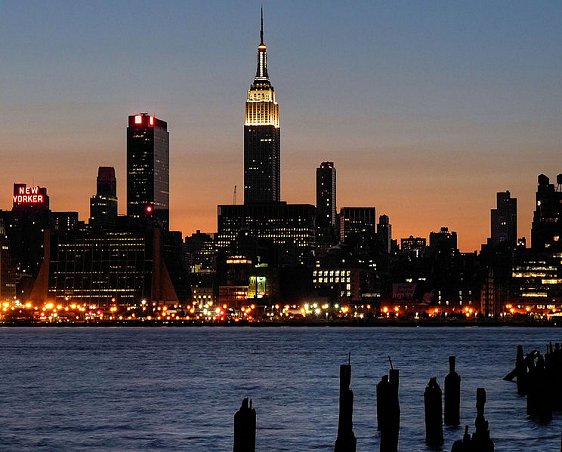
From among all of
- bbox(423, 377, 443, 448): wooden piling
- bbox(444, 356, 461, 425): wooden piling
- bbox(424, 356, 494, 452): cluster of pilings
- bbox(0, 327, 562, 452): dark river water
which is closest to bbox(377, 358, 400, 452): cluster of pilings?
bbox(423, 377, 443, 448): wooden piling

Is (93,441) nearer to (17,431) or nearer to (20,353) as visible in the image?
(17,431)

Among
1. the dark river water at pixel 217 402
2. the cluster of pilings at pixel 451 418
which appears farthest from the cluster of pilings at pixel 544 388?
the cluster of pilings at pixel 451 418

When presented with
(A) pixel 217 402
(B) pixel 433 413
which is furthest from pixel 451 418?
(A) pixel 217 402

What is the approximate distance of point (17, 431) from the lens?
63.3 metres

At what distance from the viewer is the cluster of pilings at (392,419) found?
38.3 metres

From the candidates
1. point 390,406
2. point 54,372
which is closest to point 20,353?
point 54,372

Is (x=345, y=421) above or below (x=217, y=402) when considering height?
above

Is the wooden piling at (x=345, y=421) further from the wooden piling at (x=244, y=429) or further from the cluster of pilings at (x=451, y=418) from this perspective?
the wooden piling at (x=244, y=429)

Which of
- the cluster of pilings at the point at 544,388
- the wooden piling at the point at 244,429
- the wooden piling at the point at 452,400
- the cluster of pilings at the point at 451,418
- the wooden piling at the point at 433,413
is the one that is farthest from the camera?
the cluster of pilings at the point at 544,388

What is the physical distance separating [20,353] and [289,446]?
104526mm

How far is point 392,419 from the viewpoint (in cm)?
4719

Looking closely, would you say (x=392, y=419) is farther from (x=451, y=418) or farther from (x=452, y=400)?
(x=451, y=418)

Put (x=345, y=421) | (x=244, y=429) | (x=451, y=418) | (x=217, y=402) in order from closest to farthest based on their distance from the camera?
(x=244, y=429), (x=345, y=421), (x=451, y=418), (x=217, y=402)

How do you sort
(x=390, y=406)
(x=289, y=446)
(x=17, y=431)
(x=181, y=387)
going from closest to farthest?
(x=390, y=406) < (x=289, y=446) < (x=17, y=431) < (x=181, y=387)
